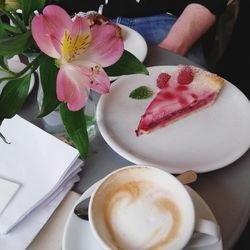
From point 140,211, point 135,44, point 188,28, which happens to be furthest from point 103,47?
point 188,28

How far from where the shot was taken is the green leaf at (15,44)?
0.51 meters

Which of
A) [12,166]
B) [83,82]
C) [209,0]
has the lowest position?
[12,166]

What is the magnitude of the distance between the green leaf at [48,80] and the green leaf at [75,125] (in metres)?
0.02

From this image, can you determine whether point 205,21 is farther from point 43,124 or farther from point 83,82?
point 83,82

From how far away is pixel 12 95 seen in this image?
555 mm

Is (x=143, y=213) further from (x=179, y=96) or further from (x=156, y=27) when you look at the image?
(x=156, y=27)

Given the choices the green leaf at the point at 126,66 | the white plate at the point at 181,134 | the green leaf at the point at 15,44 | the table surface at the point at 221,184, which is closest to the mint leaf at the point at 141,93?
the white plate at the point at 181,134

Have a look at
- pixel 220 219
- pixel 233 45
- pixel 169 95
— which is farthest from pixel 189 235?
pixel 233 45

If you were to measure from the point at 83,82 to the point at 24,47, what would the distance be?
0.09m

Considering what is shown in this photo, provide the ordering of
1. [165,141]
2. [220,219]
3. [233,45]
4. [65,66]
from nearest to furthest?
[65,66] → [220,219] → [165,141] → [233,45]

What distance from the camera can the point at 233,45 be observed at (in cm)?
179

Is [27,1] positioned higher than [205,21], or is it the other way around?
[27,1]

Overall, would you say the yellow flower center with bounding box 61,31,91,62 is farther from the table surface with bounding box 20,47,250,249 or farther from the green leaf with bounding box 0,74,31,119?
the table surface with bounding box 20,47,250,249

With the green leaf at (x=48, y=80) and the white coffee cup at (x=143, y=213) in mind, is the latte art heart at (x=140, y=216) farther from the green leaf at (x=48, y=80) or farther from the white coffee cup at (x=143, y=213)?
the green leaf at (x=48, y=80)
